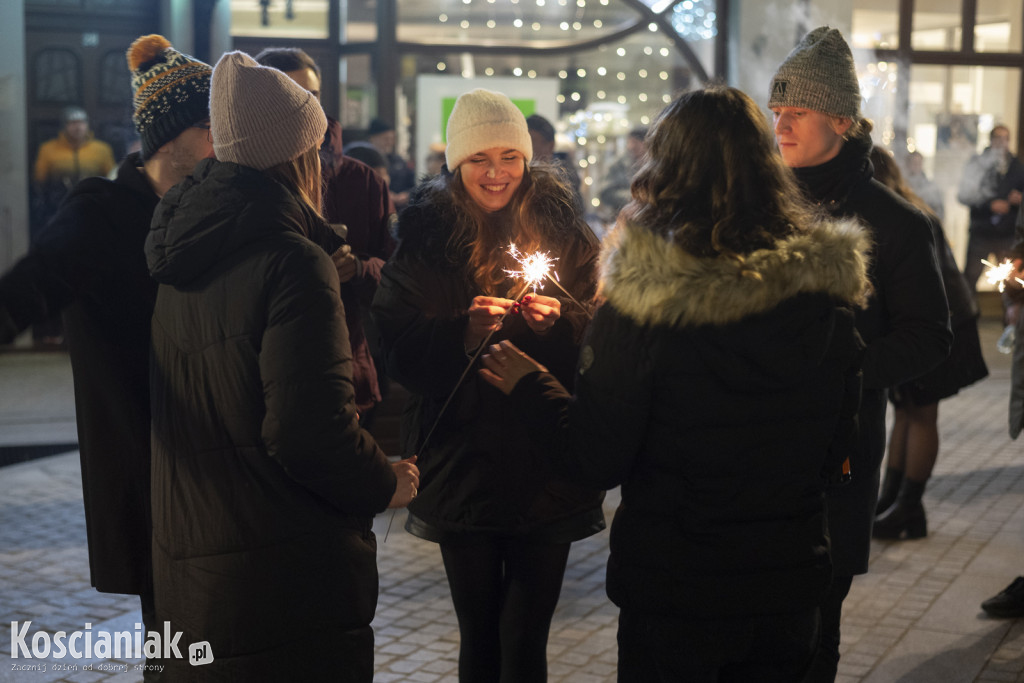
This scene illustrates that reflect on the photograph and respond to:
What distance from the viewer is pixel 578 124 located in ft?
46.4

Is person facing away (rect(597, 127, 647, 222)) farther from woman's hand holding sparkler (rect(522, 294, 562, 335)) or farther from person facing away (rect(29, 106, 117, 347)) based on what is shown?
woman's hand holding sparkler (rect(522, 294, 562, 335))

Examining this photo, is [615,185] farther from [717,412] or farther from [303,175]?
[717,412]

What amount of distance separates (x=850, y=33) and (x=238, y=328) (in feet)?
44.3

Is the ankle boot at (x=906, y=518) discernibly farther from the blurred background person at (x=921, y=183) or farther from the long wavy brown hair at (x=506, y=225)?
the blurred background person at (x=921, y=183)

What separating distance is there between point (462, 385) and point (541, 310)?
1.33ft

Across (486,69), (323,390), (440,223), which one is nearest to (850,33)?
(486,69)

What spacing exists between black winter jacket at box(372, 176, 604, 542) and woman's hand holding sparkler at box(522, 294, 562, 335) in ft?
0.65

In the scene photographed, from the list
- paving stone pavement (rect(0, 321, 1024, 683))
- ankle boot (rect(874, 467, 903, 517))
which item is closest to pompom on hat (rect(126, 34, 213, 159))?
paving stone pavement (rect(0, 321, 1024, 683))

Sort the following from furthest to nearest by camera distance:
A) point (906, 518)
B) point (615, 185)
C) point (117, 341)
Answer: point (615, 185) < point (906, 518) < point (117, 341)

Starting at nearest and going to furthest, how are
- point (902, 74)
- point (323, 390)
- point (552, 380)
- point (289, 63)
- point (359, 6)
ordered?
1. point (323, 390)
2. point (552, 380)
3. point (289, 63)
4. point (359, 6)
5. point (902, 74)

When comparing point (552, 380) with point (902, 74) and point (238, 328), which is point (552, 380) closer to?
point (238, 328)

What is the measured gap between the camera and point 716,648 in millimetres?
2553

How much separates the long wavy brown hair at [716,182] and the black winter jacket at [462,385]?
0.93 m

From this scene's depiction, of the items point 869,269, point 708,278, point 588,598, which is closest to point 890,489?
point 588,598
